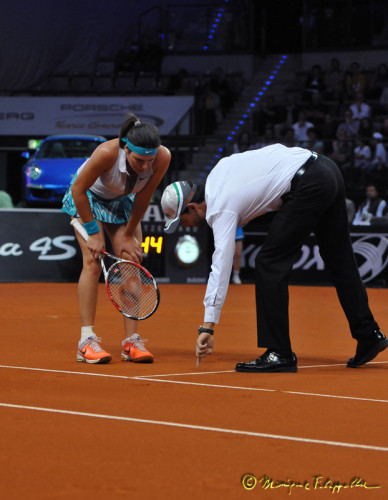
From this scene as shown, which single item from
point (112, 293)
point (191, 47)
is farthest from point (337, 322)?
point (191, 47)

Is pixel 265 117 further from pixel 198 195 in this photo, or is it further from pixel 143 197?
pixel 198 195

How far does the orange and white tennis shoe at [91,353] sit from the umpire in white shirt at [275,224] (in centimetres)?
95

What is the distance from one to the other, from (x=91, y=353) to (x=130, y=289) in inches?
22.7

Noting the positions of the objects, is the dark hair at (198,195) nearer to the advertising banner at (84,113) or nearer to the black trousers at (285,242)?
the black trousers at (285,242)

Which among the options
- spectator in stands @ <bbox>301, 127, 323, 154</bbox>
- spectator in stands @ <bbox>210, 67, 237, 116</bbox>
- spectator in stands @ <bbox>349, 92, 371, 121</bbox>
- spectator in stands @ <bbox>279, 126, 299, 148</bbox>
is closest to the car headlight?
spectator in stands @ <bbox>279, 126, 299, 148</bbox>

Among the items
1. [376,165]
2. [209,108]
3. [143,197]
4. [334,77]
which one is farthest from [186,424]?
[334,77]

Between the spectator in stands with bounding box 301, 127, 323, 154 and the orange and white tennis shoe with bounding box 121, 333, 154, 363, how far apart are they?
537 inches

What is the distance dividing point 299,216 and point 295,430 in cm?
225

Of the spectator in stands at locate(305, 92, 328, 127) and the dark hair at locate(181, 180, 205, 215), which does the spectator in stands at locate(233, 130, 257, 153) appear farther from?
the dark hair at locate(181, 180, 205, 215)

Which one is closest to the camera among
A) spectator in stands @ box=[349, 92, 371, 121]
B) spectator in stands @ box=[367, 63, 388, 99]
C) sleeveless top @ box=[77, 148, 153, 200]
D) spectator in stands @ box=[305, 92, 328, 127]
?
sleeveless top @ box=[77, 148, 153, 200]

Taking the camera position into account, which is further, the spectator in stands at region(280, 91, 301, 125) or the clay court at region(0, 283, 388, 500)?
the spectator in stands at region(280, 91, 301, 125)

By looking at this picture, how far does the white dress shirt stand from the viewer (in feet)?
20.5

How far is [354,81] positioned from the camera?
78.4ft

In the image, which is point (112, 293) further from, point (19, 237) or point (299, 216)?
point (19, 237)
